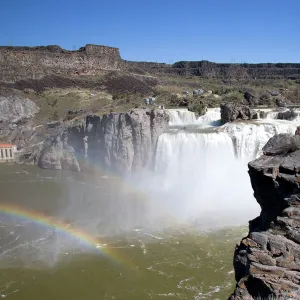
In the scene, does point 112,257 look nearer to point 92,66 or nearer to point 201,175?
point 201,175

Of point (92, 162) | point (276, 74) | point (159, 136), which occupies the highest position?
point (276, 74)

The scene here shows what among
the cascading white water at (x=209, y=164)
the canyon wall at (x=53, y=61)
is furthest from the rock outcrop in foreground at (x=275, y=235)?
the canyon wall at (x=53, y=61)

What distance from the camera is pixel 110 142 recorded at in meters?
31.6

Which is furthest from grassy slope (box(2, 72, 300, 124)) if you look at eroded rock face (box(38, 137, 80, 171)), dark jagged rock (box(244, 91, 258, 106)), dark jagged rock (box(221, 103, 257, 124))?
dark jagged rock (box(221, 103, 257, 124))

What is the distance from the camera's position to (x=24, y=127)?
44.7 m

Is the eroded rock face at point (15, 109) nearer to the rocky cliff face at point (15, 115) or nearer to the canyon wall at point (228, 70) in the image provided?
the rocky cliff face at point (15, 115)

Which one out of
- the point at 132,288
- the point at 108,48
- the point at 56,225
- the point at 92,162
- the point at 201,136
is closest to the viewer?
the point at 132,288

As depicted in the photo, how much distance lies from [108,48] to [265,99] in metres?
45.9

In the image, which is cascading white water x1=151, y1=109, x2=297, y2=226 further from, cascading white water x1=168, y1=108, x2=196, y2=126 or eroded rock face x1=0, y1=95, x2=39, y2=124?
eroded rock face x1=0, y1=95, x2=39, y2=124

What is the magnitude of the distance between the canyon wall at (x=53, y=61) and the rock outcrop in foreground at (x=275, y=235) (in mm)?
60179

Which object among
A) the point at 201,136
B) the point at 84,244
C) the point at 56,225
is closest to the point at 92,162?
the point at 201,136

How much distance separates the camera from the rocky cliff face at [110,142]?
29.9 metres

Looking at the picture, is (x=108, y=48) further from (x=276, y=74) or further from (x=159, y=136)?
(x=159, y=136)

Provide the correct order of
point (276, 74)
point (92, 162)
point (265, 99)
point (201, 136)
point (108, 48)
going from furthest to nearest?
point (276, 74)
point (108, 48)
point (265, 99)
point (92, 162)
point (201, 136)
